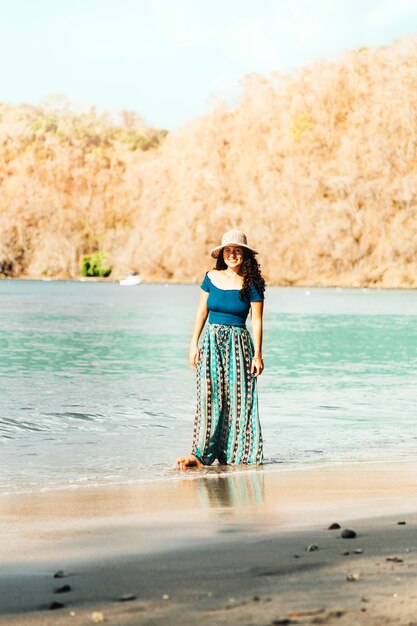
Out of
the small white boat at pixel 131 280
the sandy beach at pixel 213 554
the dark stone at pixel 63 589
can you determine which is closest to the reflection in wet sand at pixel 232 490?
the sandy beach at pixel 213 554

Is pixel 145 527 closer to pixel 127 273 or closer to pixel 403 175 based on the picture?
pixel 403 175

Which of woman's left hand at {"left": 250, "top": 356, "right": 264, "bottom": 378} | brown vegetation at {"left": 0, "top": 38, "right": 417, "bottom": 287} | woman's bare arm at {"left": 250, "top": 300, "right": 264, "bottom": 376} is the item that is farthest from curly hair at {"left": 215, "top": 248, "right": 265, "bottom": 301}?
brown vegetation at {"left": 0, "top": 38, "right": 417, "bottom": 287}

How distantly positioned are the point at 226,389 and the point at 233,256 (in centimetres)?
106

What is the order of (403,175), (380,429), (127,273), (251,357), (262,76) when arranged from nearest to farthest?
(251,357) < (380,429) < (403,175) < (262,76) < (127,273)

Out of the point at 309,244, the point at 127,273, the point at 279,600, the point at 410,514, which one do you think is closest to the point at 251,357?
the point at 410,514

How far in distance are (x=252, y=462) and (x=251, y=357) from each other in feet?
2.80

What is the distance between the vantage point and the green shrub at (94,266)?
14795 centimetres

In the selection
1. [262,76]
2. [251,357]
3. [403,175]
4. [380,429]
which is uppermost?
[262,76]

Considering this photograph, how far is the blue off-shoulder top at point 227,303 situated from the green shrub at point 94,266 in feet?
455

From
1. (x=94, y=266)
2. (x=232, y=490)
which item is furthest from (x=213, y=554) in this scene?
(x=94, y=266)

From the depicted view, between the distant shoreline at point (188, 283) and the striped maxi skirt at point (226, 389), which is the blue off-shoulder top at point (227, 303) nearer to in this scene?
the striped maxi skirt at point (226, 389)

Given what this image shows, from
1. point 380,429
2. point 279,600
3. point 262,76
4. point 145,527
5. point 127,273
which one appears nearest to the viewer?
point 279,600

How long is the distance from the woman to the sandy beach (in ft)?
2.76

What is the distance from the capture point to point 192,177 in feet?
365
